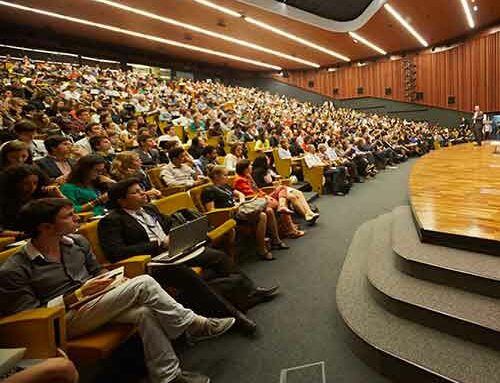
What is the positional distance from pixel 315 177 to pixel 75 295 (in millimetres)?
4248

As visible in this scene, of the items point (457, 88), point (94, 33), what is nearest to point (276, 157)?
point (94, 33)

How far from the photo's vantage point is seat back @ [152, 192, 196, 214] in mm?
2356

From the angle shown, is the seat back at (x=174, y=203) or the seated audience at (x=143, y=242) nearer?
the seated audience at (x=143, y=242)

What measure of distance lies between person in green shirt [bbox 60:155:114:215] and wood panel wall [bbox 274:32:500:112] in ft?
41.1

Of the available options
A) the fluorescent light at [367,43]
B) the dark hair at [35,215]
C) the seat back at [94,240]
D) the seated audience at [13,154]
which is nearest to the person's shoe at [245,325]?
the seat back at [94,240]

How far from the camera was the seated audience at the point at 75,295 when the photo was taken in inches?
51.3

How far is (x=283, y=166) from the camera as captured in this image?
207 inches

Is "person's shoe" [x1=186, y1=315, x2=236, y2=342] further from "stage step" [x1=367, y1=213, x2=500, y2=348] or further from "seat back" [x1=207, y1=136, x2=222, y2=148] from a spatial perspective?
"seat back" [x1=207, y1=136, x2=222, y2=148]

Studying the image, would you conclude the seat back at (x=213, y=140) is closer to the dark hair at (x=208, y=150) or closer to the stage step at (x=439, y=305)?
the dark hair at (x=208, y=150)

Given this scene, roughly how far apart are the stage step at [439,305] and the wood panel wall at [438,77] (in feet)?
39.3

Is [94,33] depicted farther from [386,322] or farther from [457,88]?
[457,88]

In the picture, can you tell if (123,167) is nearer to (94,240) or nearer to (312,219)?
(94,240)

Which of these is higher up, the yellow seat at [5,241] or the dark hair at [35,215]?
the dark hair at [35,215]

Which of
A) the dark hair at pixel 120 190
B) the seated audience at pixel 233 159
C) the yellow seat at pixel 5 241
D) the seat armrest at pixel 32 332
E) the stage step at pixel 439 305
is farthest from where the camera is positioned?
the seated audience at pixel 233 159
